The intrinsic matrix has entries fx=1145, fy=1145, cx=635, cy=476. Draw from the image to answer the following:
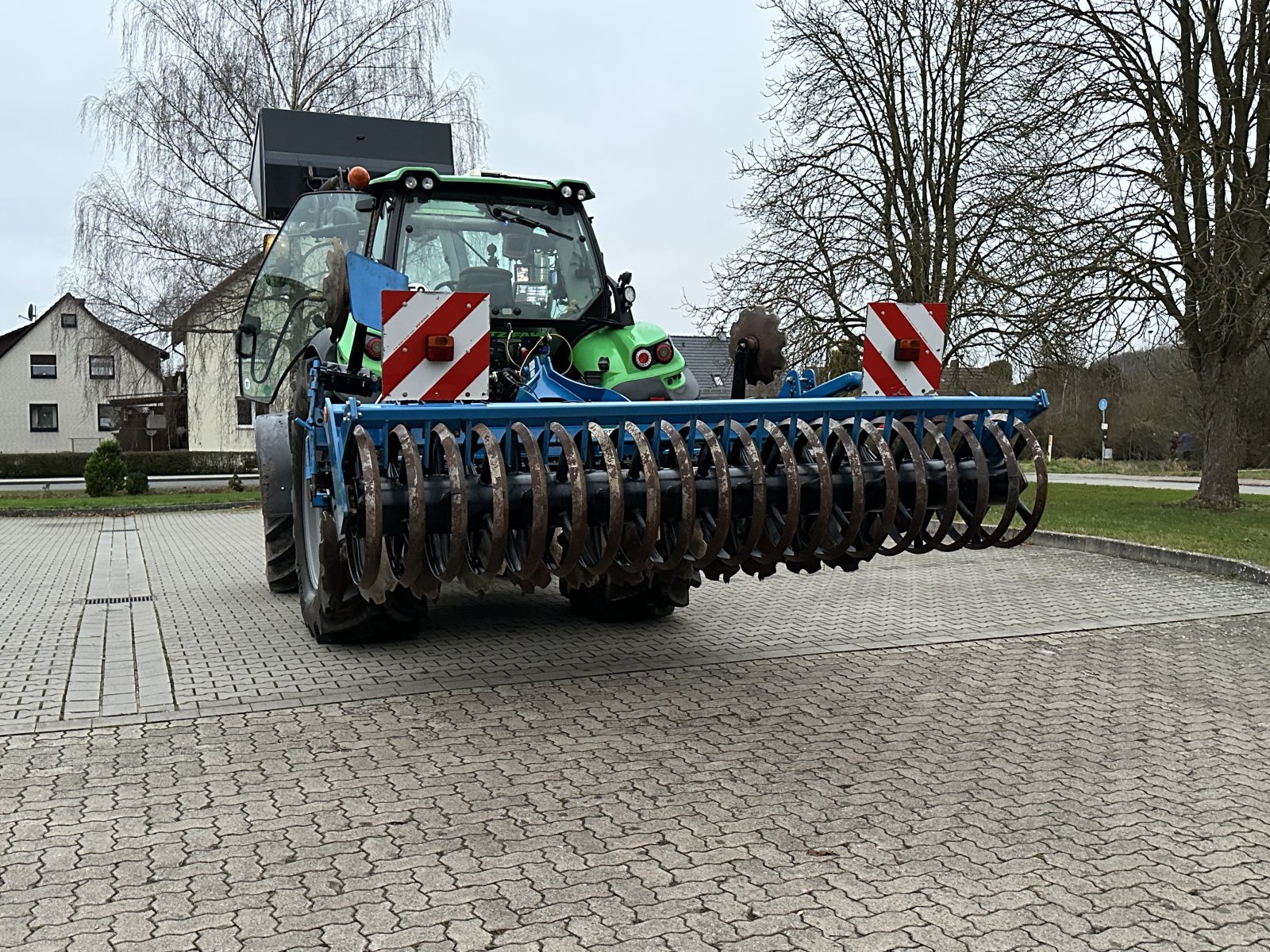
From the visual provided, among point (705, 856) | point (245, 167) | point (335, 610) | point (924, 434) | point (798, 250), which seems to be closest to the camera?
point (705, 856)

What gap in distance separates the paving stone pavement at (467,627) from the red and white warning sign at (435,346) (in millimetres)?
1582

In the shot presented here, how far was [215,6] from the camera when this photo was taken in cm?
2316

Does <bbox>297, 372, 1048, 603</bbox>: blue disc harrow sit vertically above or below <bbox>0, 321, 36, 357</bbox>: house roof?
below

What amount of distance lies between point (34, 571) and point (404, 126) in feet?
17.5

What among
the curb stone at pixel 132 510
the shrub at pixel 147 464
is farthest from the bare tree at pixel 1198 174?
the shrub at pixel 147 464

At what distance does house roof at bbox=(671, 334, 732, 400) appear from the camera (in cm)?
729

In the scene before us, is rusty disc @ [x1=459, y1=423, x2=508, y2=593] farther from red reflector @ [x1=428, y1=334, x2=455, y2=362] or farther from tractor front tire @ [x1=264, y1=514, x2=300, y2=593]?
tractor front tire @ [x1=264, y1=514, x2=300, y2=593]

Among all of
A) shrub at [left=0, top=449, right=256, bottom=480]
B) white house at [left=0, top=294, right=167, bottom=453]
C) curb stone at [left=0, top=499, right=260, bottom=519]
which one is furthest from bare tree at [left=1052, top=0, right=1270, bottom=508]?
white house at [left=0, top=294, right=167, bottom=453]

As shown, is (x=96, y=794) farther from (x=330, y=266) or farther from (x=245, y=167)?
(x=245, y=167)

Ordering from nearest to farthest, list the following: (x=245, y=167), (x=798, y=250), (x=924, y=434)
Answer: (x=924, y=434)
(x=798, y=250)
(x=245, y=167)

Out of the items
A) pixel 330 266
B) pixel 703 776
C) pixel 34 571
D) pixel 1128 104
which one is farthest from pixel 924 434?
pixel 1128 104

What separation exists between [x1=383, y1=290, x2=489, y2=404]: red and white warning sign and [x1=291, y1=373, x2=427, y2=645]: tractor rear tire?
4.41ft

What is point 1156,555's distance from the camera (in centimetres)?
1046

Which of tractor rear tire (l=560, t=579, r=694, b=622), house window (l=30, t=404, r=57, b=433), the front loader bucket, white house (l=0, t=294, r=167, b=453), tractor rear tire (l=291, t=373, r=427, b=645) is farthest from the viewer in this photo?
house window (l=30, t=404, r=57, b=433)
